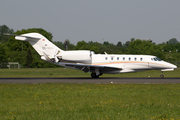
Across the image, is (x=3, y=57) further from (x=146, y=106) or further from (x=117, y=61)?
(x=146, y=106)

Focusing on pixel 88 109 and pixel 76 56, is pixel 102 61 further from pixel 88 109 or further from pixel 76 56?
pixel 88 109

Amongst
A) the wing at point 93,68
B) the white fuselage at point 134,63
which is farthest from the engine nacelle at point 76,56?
the white fuselage at point 134,63

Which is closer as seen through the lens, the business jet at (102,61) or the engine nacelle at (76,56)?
the business jet at (102,61)

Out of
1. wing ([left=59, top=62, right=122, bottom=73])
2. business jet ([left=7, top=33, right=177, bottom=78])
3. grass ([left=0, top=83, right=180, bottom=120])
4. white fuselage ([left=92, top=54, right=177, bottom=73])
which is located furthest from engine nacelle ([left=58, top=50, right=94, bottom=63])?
grass ([left=0, top=83, right=180, bottom=120])

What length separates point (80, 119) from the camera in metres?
8.86

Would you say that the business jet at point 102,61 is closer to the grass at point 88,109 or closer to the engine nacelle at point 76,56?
the engine nacelle at point 76,56

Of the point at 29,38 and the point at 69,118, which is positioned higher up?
the point at 29,38

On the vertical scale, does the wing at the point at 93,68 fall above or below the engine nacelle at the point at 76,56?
below

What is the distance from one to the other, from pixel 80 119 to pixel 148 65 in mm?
21906

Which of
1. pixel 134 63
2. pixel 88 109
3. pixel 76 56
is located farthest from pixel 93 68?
pixel 88 109

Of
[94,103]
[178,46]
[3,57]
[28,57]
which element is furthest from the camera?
[178,46]

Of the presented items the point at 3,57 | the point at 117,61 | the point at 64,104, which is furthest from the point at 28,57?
Result: the point at 64,104

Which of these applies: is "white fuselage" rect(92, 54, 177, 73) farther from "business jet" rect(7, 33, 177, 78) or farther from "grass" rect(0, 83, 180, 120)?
"grass" rect(0, 83, 180, 120)

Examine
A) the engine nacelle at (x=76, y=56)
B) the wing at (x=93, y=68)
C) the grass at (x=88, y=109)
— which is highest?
the engine nacelle at (x=76, y=56)
